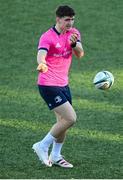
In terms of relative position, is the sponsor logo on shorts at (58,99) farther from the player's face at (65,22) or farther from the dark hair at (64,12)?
the dark hair at (64,12)

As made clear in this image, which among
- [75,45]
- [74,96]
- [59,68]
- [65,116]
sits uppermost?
[75,45]

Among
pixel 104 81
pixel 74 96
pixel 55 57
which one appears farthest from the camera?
pixel 74 96

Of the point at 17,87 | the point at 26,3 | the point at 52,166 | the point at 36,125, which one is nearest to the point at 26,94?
the point at 17,87

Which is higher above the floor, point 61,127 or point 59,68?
point 59,68

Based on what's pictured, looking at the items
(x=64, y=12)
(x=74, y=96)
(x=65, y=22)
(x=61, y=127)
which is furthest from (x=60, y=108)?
(x=74, y=96)

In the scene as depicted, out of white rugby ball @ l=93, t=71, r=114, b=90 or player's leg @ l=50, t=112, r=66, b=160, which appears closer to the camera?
player's leg @ l=50, t=112, r=66, b=160

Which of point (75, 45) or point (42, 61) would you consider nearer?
point (42, 61)

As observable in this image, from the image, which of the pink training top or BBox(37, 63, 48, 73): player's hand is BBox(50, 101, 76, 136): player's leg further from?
BBox(37, 63, 48, 73): player's hand

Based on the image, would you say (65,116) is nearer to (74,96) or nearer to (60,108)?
(60,108)

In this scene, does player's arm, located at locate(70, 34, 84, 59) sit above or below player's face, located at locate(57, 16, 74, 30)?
below

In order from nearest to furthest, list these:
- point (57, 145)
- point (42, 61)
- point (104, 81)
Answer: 1. point (42, 61)
2. point (57, 145)
3. point (104, 81)

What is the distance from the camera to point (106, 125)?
30.8ft

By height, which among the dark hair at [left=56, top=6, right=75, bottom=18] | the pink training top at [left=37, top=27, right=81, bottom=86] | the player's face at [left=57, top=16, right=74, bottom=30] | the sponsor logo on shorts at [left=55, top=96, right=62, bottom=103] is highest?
the dark hair at [left=56, top=6, right=75, bottom=18]

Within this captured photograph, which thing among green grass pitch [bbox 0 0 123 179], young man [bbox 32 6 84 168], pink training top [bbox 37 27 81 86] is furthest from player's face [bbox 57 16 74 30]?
green grass pitch [bbox 0 0 123 179]
